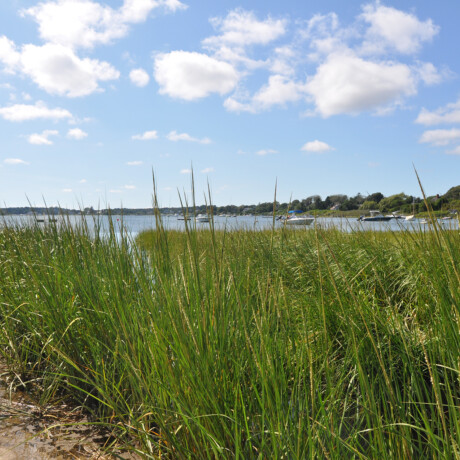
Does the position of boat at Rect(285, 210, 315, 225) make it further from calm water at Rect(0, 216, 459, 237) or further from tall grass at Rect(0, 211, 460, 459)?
tall grass at Rect(0, 211, 460, 459)

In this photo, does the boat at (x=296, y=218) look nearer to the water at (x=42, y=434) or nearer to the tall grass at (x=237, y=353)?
the tall grass at (x=237, y=353)

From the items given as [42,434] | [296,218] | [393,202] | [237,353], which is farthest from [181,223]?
[296,218]

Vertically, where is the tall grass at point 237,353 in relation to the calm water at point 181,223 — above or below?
below

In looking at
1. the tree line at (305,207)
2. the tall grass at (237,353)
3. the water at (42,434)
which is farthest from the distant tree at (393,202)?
the water at (42,434)

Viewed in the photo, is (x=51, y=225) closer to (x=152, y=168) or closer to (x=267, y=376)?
(x=152, y=168)

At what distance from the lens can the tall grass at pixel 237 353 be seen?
1157 mm

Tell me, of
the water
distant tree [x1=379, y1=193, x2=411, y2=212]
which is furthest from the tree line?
the water

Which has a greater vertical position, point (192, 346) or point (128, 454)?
point (192, 346)

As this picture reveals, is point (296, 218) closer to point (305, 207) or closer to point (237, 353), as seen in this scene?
point (305, 207)

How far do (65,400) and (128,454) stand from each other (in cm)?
71

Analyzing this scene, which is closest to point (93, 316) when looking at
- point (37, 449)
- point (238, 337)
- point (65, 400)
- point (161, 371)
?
point (65, 400)

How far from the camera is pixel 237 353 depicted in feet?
4.74

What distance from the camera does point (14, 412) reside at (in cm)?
195

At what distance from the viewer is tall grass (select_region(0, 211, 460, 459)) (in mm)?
1157
